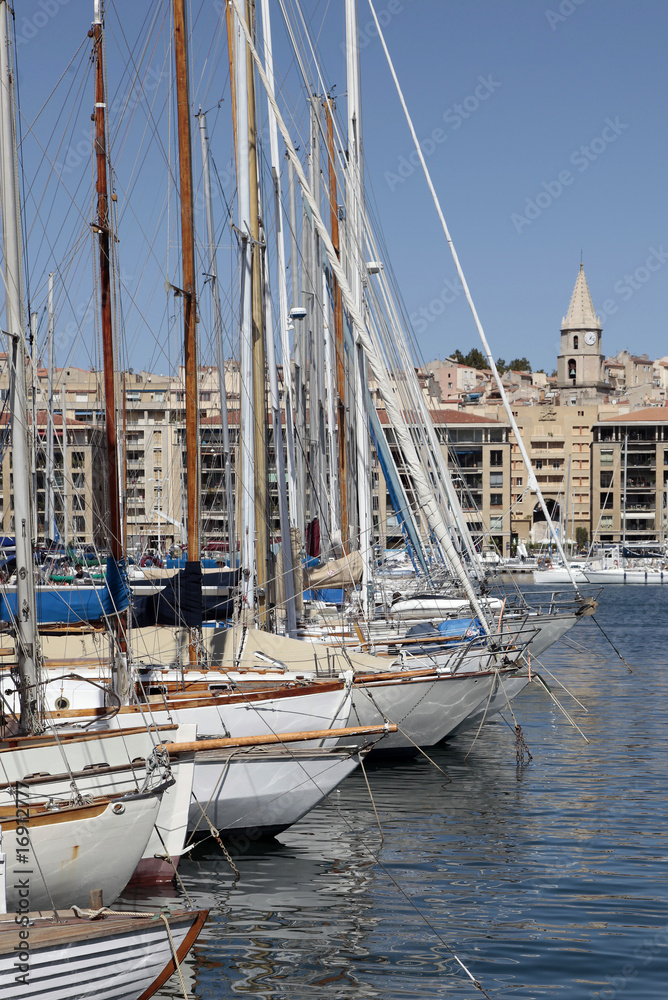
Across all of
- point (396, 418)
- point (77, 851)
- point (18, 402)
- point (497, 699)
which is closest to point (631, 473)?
point (497, 699)

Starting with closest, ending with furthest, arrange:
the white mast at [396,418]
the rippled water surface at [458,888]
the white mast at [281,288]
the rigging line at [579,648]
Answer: the rippled water surface at [458,888] → the white mast at [396,418] → the white mast at [281,288] → the rigging line at [579,648]

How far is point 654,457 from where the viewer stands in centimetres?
11762

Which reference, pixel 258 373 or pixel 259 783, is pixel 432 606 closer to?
pixel 258 373

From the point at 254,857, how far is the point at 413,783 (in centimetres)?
461

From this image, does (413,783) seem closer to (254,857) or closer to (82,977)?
(254,857)

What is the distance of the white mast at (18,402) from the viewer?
10.8 meters

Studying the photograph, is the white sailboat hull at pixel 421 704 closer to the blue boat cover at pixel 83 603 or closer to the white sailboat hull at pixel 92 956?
the blue boat cover at pixel 83 603

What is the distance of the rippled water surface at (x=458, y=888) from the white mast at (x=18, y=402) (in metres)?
2.99

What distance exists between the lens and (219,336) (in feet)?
75.6

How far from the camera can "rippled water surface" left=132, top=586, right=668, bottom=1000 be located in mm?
9625

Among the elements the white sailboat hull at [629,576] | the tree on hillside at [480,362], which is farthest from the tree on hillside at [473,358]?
the white sailboat hull at [629,576]

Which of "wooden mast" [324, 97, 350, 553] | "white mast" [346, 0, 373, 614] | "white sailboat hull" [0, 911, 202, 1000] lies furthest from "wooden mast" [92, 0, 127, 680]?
"wooden mast" [324, 97, 350, 553]

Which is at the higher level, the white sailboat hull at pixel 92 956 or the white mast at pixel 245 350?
the white mast at pixel 245 350

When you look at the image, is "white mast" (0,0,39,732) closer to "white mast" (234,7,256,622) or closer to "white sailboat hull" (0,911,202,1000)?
"white sailboat hull" (0,911,202,1000)
